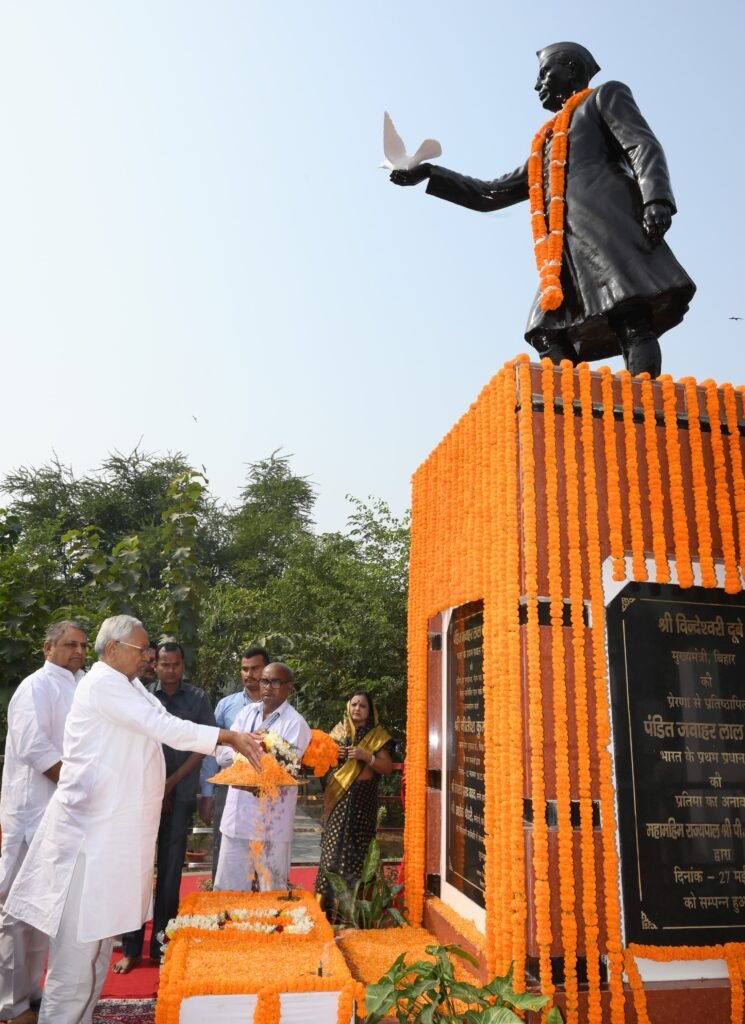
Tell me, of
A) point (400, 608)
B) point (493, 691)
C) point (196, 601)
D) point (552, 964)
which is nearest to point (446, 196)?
point (493, 691)

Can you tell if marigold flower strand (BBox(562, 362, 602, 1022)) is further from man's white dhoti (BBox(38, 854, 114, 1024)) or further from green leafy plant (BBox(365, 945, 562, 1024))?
man's white dhoti (BBox(38, 854, 114, 1024))

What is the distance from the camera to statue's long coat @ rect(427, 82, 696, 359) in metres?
3.88

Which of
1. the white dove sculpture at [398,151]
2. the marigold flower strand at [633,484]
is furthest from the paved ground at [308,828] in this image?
the white dove sculpture at [398,151]

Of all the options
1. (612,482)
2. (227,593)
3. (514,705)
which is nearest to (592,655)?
(514,705)

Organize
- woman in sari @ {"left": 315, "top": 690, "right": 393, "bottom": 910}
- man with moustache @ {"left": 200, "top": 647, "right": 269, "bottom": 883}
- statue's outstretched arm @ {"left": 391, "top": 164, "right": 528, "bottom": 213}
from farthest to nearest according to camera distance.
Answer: man with moustache @ {"left": 200, "top": 647, "right": 269, "bottom": 883}
woman in sari @ {"left": 315, "top": 690, "right": 393, "bottom": 910}
statue's outstretched arm @ {"left": 391, "top": 164, "right": 528, "bottom": 213}

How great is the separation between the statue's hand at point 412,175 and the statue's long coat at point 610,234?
0.73 m

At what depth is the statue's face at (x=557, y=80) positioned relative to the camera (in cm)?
441

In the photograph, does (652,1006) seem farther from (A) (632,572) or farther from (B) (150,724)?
(B) (150,724)

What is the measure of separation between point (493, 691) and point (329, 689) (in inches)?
397

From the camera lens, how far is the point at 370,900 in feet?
16.7

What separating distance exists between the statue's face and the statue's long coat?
0.85 feet

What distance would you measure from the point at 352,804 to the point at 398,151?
4521mm

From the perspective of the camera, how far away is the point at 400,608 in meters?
13.5

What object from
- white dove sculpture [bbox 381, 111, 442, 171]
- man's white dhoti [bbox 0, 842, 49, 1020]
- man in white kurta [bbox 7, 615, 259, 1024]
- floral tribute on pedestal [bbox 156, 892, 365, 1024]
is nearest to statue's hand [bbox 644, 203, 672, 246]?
white dove sculpture [bbox 381, 111, 442, 171]
